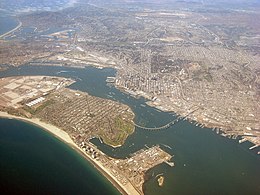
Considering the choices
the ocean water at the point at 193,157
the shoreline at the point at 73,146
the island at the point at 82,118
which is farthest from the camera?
the island at the point at 82,118

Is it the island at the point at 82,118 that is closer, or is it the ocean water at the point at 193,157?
the ocean water at the point at 193,157

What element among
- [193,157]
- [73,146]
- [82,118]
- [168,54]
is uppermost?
[168,54]

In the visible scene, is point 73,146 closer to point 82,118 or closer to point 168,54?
point 82,118

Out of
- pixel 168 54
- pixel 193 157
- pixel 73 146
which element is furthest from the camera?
pixel 168 54

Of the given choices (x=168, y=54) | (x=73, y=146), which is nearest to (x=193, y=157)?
(x=73, y=146)

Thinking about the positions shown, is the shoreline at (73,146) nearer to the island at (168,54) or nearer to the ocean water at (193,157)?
the ocean water at (193,157)

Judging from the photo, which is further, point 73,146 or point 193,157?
point 73,146

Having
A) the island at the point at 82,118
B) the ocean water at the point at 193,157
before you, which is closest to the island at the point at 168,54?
the ocean water at the point at 193,157

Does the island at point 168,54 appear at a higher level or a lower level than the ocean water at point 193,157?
higher
